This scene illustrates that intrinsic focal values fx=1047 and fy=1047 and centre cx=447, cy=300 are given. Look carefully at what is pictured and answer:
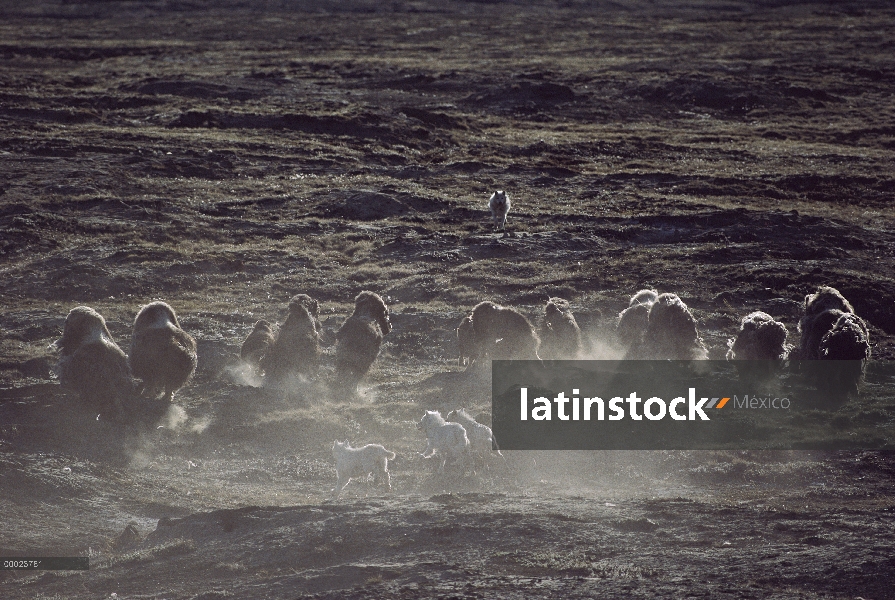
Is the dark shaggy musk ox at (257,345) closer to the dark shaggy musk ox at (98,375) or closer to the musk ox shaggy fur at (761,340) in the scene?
the dark shaggy musk ox at (98,375)

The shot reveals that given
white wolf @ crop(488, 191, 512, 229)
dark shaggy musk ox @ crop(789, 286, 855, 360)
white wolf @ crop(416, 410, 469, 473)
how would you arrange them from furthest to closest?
white wolf @ crop(488, 191, 512, 229), dark shaggy musk ox @ crop(789, 286, 855, 360), white wolf @ crop(416, 410, 469, 473)

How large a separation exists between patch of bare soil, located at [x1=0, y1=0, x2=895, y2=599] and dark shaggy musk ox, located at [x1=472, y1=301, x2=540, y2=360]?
0.70 metres

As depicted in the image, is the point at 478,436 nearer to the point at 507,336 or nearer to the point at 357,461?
the point at 357,461

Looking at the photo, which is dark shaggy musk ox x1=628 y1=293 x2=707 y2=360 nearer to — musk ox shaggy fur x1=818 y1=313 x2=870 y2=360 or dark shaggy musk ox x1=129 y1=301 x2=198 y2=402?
musk ox shaggy fur x1=818 y1=313 x2=870 y2=360

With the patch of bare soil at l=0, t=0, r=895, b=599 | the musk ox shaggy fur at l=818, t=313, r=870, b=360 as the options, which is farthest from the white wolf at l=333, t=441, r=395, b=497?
the musk ox shaggy fur at l=818, t=313, r=870, b=360

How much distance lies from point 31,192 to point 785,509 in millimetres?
18669

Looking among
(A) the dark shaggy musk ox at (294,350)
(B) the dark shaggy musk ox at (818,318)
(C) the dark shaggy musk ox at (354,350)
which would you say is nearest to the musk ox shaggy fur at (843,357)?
(B) the dark shaggy musk ox at (818,318)

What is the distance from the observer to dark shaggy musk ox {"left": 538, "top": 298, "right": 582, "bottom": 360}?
50.3 ft

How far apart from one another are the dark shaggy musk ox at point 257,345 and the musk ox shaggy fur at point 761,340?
6.75m

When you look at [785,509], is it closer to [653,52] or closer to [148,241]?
[148,241]

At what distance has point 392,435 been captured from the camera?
13.1 meters

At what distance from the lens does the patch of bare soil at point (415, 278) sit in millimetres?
9383

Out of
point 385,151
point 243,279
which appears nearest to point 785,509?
point 243,279

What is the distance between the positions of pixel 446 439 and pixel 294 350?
3894mm
